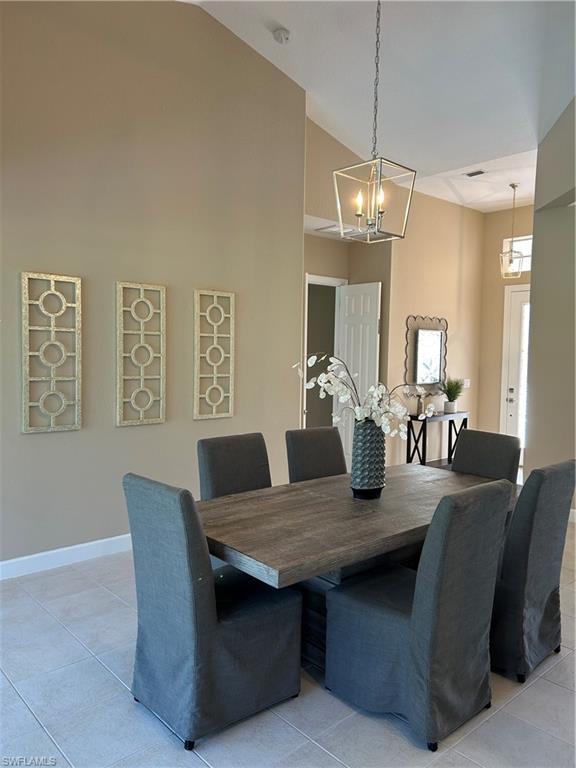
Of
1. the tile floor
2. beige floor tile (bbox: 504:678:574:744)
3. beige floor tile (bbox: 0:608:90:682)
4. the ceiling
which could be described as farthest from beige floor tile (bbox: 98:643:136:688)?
the ceiling

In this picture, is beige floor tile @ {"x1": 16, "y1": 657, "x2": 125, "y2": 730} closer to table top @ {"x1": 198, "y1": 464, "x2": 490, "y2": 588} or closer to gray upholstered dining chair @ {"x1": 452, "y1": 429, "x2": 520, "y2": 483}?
table top @ {"x1": 198, "y1": 464, "x2": 490, "y2": 588}

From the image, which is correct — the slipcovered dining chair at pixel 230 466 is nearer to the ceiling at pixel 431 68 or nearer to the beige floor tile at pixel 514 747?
the beige floor tile at pixel 514 747

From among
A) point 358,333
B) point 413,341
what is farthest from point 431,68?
point 413,341

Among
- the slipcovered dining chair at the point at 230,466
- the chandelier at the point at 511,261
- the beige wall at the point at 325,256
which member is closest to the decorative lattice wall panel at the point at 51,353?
the slipcovered dining chair at the point at 230,466

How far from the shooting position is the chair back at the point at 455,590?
192cm

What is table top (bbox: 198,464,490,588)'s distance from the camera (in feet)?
6.66

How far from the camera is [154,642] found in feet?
7.22

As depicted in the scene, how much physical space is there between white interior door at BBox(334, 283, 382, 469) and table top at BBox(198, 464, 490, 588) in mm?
3310

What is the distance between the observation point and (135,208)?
4.02 meters

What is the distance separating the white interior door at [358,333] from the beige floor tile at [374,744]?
167 inches

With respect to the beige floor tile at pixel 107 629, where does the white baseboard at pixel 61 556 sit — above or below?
above

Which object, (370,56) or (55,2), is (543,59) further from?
(55,2)

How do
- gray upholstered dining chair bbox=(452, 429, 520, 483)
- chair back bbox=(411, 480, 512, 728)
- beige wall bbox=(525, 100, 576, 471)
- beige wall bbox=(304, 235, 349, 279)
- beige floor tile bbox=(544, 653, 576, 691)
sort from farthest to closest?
beige wall bbox=(304, 235, 349, 279), beige wall bbox=(525, 100, 576, 471), gray upholstered dining chair bbox=(452, 429, 520, 483), beige floor tile bbox=(544, 653, 576, 691), chair back bbox=(411, 480, 512, 728)

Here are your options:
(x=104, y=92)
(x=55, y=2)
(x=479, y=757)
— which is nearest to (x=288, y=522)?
(x=479, y=757)
